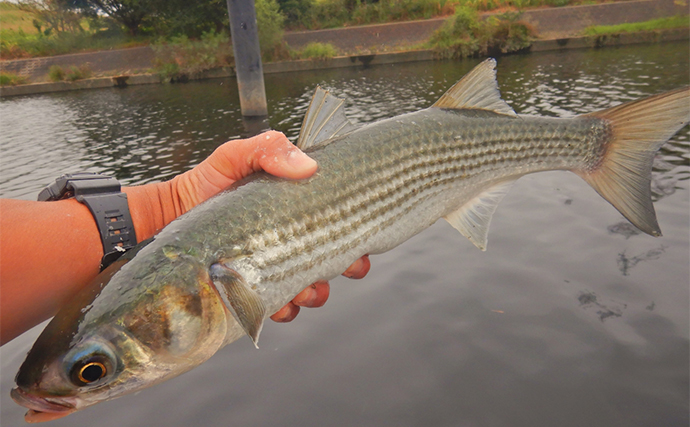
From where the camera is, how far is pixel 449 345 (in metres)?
4.55

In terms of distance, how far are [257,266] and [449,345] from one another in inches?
121

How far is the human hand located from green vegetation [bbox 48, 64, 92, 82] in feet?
137

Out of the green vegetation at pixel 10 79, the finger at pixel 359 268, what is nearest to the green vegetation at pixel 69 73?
the green vegetation at pixel 10 79

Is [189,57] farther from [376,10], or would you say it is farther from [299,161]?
[299,161]

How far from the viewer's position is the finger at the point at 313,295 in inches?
107

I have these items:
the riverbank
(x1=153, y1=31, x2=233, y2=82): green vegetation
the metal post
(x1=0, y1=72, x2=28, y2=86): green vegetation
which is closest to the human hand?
the metal post

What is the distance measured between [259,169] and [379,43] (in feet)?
124

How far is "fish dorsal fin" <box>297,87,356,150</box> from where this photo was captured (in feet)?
9.22

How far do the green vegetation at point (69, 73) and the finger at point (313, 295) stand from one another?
42.8 m

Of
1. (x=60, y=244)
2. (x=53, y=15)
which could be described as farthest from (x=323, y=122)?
(x=53, y=15)

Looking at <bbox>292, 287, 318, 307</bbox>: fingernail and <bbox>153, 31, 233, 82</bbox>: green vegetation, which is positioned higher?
<bbox>153, 31, 233, 82</bbox>: green vegetation

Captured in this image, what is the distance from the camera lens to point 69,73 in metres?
37.3

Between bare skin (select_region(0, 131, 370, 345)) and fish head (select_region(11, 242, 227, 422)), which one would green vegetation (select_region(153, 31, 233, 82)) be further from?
fish head (select_region(11, 242, 227, 422))

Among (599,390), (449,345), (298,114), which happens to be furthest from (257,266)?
(298,114)
